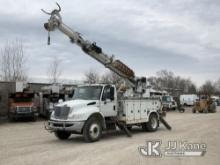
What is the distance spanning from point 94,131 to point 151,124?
5034mm

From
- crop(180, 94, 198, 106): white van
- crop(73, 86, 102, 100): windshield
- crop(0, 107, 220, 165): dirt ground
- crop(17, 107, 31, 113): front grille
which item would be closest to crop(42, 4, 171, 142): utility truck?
crop(73, 86, 102, 100): windshield

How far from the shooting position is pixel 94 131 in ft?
52.3

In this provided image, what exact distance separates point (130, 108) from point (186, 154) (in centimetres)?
648

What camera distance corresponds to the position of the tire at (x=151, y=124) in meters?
20.0

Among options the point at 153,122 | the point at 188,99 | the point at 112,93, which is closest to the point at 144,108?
the point at 153,122

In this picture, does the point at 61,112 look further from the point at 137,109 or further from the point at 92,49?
the point at 92,49

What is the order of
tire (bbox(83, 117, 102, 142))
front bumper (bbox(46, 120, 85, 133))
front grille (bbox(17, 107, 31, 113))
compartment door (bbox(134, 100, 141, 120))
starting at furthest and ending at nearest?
front grille (bbox(17, 107, 31, 113)) < compartment door (bbox(134, 100, 141, 120)) < tire (bbox(83, 117, 102, 142)) < front bumper (bbox(46, 120, 85, 133))

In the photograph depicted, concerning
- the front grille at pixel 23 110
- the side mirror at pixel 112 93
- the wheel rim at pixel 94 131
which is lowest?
the wheel rim at pixel 94 131

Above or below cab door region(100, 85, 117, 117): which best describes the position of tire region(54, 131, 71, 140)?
below

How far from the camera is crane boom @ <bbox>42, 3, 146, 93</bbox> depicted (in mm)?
19312

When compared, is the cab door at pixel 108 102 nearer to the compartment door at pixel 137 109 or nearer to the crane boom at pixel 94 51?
the compartment door at pixel 137 109

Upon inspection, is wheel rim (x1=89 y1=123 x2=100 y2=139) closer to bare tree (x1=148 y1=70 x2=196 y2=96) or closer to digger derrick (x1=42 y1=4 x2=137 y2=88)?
digger derrick (x1=42 y1=4 x2=137 y2=88)

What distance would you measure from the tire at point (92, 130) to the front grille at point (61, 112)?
0.94 m

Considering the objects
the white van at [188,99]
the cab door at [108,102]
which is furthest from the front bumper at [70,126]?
the white van at [188,99]
